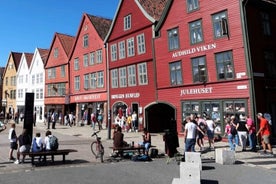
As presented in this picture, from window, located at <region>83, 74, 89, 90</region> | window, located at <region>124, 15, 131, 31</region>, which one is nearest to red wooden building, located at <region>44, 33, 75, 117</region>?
window, located at <region>83, 74, 89, 90</region>

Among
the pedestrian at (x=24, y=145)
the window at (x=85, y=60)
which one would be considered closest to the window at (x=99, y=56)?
the window at (x=85, y=60)

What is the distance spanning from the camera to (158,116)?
84.2 ft

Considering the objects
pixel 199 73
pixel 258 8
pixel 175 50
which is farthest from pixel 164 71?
pixel 258 8

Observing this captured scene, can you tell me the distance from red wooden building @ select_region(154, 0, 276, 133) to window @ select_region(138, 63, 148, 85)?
2.70 m

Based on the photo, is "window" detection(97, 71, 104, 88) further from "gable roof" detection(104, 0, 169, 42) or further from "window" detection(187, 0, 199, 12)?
"window" detection(187, 0, 199, 12)

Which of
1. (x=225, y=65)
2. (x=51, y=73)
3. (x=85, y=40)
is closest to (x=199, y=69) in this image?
(x=225, y=65)

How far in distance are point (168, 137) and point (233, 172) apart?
9.55 feet

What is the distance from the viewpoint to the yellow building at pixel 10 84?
5491 cm

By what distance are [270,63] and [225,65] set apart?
3.38m

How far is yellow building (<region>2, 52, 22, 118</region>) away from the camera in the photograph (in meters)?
54.9

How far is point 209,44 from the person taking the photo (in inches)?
772

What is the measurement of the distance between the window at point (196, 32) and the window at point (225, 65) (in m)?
→ 2.13

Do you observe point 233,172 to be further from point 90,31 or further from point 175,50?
point 90,31

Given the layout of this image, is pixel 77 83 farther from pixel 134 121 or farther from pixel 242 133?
pixel 242 133
